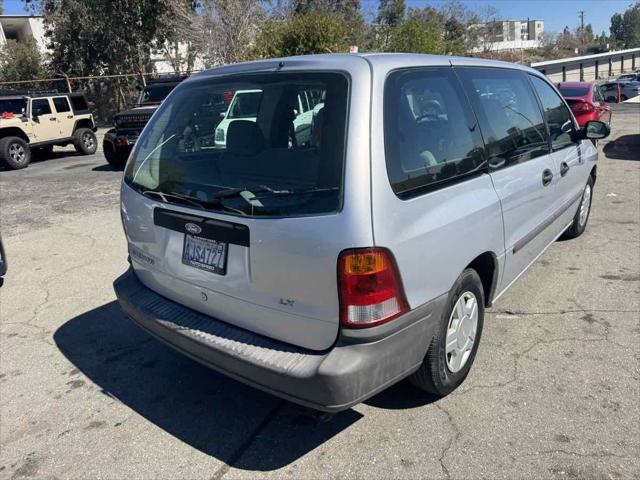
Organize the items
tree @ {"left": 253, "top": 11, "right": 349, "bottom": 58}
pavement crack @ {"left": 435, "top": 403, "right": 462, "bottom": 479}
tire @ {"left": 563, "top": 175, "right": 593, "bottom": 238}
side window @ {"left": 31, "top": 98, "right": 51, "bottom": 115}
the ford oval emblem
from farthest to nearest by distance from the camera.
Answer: tree @ {"left": 253, "top": 11, "right": 349, "bottom": 58} → side window @ {"left": 31, "top": 98, "right": 51, "bottom": 115} → tire @ {"left": 563, "top": 175, "right": 593, "bottom": 238} → the ford oval emblem → pavement crack @ {"left": 435, "top": 403, "right": 462, "bottom": 479}

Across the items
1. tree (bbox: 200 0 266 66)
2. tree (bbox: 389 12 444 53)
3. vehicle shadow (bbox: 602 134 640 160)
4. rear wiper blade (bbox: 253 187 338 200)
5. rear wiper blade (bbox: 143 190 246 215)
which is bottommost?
vehicle shadow (bbox: 602 134 640 160)

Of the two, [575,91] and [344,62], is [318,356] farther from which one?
[575,91]

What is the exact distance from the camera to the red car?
1190 cm

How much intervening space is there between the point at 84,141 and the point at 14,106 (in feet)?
7.14

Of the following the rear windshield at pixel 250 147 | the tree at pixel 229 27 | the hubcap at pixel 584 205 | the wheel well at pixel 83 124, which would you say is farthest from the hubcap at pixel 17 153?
the hubcap at pixel 584 205

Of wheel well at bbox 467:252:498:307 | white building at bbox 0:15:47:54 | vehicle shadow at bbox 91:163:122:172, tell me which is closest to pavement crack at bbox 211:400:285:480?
wheel well at bbox 467:252:498:307

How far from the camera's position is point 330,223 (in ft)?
7.25

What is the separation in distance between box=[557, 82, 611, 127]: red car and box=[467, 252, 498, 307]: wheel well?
9.72 m

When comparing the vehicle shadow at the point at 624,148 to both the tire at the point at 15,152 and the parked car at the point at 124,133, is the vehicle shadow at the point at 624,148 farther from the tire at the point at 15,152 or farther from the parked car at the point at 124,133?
the tire at the point at 15,152

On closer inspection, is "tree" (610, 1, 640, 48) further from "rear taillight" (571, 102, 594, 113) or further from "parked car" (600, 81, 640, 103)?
"rear taillight" (571, 102, 594, 113)

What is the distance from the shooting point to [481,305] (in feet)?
10.2

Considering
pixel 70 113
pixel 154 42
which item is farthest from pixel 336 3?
pixel 70 113

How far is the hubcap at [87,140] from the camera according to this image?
15414 millimetres

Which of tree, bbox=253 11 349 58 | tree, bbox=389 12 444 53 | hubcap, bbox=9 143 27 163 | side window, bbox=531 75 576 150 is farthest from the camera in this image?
tree, bbox=389 12 444 53
